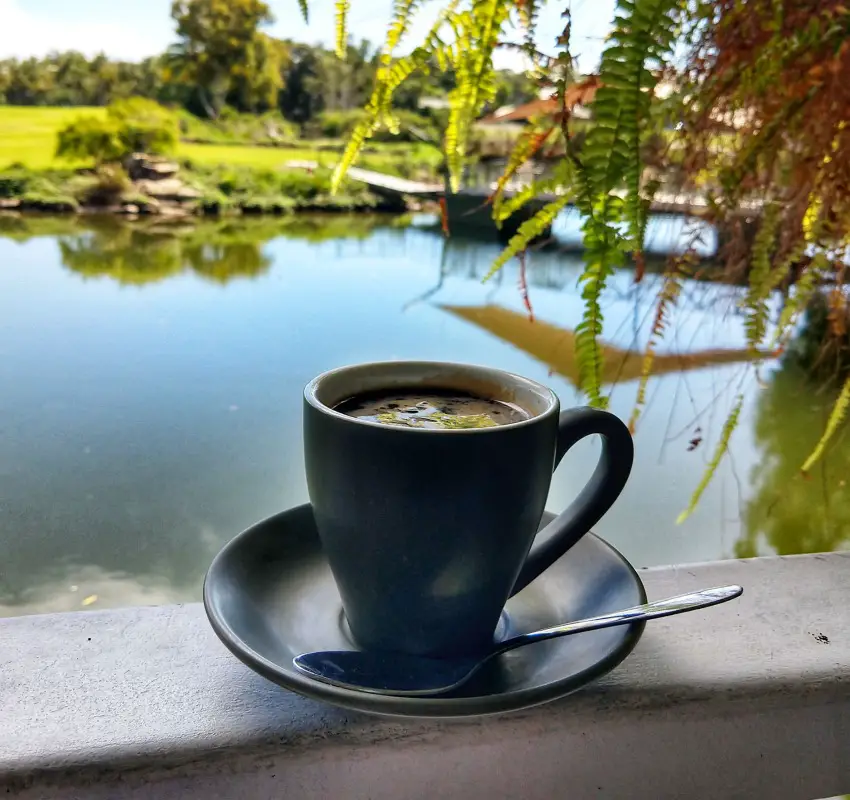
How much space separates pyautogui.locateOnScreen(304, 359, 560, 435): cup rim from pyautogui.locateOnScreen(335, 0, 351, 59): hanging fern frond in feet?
0.41

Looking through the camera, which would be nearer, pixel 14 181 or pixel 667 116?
pixel 667 116

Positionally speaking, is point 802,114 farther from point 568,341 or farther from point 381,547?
point 568,341

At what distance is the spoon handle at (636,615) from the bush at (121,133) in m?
1.47

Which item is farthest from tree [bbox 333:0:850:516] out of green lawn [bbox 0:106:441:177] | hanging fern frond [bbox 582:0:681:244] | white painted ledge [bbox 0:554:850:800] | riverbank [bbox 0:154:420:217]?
riverbank [bbox 0:154:420:217]

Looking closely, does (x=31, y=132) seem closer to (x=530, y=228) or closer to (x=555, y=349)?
(x=555, y=349)

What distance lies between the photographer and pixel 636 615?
0.75 feet

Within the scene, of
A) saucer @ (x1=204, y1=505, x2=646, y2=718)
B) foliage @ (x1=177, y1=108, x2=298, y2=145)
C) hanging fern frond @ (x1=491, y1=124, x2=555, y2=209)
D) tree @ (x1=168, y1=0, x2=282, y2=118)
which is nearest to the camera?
saucer @ (x1=204, y1=505, x2=646, y2=718)

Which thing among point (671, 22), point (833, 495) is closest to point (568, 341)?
point (833, 495)

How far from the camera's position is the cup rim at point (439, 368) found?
20 cm

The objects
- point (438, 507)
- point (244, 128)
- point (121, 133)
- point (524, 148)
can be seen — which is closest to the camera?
point (438, 507)

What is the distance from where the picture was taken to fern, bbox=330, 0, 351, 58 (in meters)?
0.26

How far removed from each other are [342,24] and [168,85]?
1114 millimetres

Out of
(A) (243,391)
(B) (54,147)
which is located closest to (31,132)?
(B) (54,147)

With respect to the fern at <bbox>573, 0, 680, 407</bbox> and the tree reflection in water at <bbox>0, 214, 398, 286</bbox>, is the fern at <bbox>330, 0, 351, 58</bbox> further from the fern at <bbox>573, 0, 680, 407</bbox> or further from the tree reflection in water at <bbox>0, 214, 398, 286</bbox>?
the tree reflection in water at <bbox>0, 214, 398, 286</bbox>
